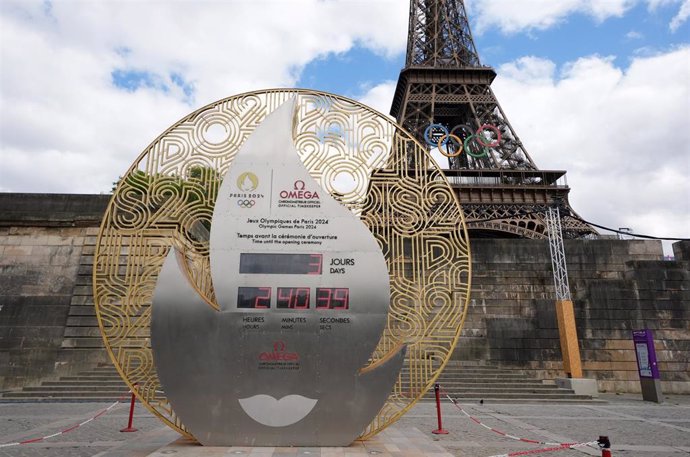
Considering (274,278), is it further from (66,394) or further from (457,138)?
(66,394)

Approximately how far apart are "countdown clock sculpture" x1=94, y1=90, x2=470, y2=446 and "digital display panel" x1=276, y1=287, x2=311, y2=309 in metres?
0.01

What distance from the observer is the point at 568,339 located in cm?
1438

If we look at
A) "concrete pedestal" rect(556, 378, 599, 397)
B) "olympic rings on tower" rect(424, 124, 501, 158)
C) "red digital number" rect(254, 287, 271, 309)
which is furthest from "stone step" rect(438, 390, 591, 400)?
"red digital number" rect(254, 287, 271, 309)

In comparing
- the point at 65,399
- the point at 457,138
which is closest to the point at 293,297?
the point at 457,138

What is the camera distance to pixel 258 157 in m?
6.62

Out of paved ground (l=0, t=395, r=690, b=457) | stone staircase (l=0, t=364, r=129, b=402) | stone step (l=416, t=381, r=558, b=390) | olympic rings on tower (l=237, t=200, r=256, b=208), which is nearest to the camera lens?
olympic rings on tower (l=237, t=200, r=256, b=208)

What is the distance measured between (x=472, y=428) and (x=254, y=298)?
5532 mm

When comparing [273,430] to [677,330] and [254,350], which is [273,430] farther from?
[677,330]

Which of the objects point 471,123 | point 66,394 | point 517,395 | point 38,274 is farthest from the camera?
point 471,123

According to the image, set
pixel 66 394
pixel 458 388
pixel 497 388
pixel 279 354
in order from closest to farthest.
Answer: pixel 279 354 → pixel 66 394 → pixel 458 388 → pixel 497 388

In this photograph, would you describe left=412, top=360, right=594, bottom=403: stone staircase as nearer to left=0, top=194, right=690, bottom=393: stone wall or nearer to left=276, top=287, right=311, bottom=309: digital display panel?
left=0, top=194, right=690, bottom=393: stone wall

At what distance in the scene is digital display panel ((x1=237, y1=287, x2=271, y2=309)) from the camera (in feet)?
19.6

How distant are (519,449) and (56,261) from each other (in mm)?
15596

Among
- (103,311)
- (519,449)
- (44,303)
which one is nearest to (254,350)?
(103,311)
